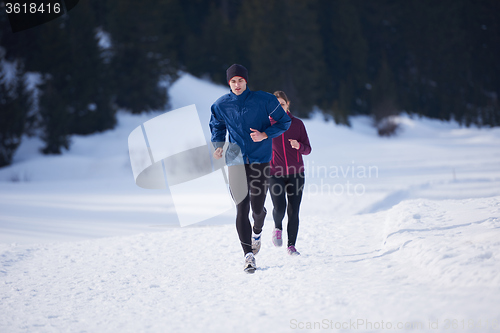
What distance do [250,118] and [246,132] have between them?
134 mm

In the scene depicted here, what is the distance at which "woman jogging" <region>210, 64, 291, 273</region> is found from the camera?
3.93 metres

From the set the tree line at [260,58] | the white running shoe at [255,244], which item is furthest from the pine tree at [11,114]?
the white running shoe at [255,244]

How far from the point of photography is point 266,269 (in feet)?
13.4

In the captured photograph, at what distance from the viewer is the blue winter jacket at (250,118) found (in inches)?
155

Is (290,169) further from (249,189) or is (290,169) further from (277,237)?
(277,237)

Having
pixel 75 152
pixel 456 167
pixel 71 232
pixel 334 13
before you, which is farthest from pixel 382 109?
pixel 71 232

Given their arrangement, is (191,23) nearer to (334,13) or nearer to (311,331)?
(334,13)

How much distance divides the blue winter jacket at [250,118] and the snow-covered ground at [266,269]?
114 centimetres
